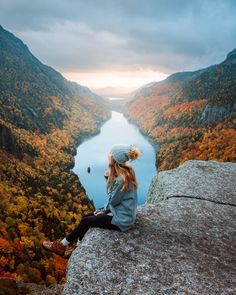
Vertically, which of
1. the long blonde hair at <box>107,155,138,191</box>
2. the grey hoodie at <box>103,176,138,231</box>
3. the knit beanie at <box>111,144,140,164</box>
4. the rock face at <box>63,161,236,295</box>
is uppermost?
the knit beanie at <box>111,144,140,164</box>

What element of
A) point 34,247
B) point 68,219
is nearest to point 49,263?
point 34,247

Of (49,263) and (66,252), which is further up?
(66,252)

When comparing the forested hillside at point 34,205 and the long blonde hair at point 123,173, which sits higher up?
the long blonde hair at point 123,173

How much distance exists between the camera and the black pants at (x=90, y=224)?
33.4 feet

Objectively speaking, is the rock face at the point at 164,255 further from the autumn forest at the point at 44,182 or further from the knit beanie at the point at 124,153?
the autumn forest at the point at 44,182

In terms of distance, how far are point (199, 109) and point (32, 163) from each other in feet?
345

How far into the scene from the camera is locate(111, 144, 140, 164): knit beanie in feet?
31.3

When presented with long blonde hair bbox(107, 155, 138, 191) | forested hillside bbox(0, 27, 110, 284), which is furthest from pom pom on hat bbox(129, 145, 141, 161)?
forested hillside bbox(0, 27, 110, 284)

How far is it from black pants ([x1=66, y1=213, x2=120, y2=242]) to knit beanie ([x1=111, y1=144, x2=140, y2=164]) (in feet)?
5.75

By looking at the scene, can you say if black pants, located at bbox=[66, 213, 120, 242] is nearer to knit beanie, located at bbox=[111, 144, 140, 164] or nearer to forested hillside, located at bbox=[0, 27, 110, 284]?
knit beanie, located at bbox=[111, 144, 140, 164]

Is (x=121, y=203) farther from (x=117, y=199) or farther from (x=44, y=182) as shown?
(x=44, y=182)

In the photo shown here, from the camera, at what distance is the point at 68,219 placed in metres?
85.4

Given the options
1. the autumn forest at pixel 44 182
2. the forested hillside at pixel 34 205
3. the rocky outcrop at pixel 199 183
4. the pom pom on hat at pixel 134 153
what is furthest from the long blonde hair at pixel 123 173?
the forested hillside at pixel 34 205

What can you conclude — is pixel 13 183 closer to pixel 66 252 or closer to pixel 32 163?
pixel 32 163
